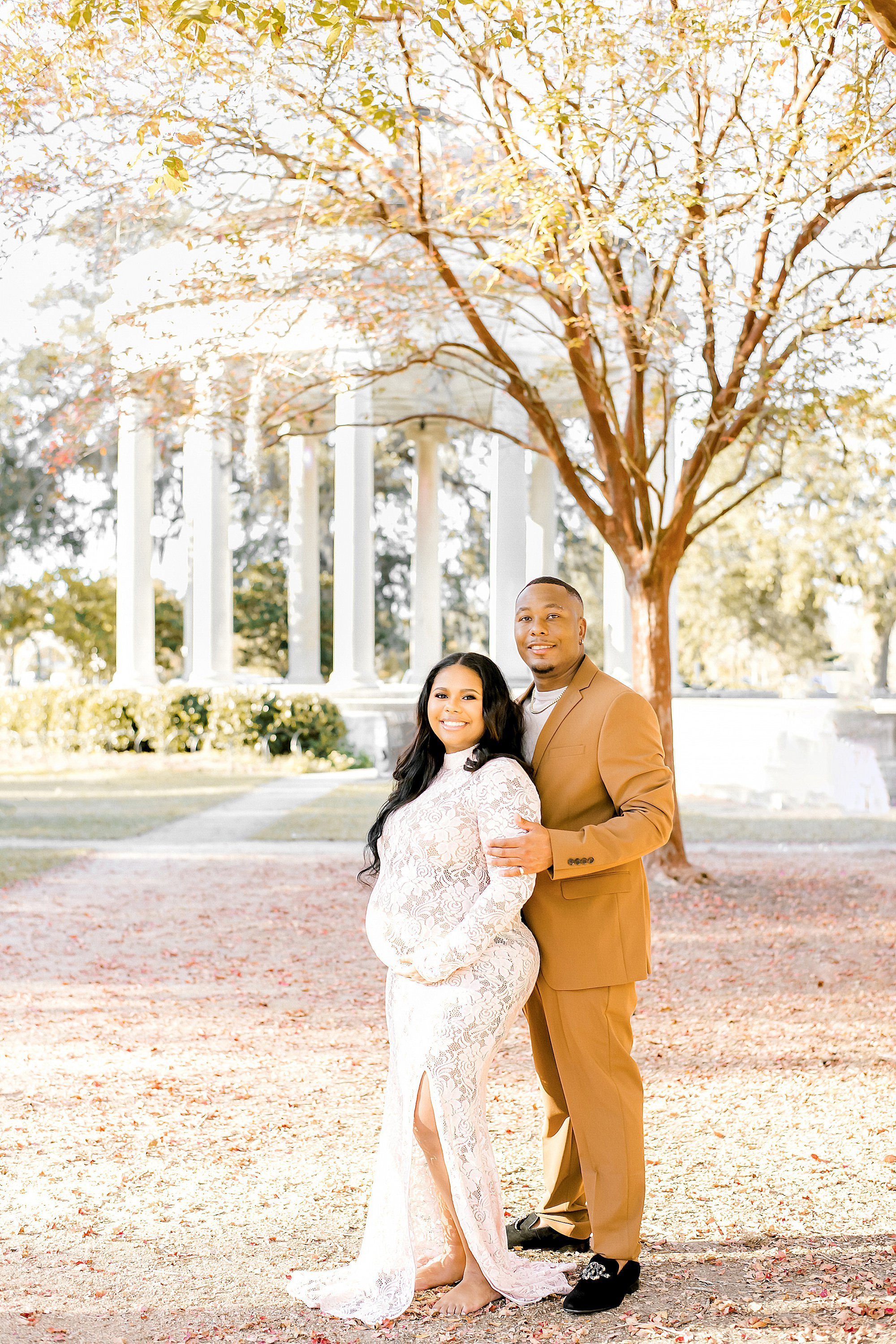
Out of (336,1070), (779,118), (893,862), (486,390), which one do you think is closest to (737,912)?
(893,862)

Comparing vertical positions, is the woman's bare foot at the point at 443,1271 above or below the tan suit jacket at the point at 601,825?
below

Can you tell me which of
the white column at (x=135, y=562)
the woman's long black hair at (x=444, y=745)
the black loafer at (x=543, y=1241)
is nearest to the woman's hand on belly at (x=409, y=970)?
the woman's long black hair at (x=444, y=745)

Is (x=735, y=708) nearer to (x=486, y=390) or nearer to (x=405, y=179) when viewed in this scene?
(x=486, y=390)

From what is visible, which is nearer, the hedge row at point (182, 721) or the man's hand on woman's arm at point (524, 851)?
the man's hand on woman's arm at point (524, 851)

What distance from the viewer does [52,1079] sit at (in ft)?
27.1

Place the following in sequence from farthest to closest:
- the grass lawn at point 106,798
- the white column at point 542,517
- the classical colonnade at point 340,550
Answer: the white column at point 542,517 < the classical colonnade at point 340,550 < the grass lawn at point 106,798

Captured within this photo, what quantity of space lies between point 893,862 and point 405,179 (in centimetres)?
1128

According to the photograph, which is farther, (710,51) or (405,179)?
(405,179)

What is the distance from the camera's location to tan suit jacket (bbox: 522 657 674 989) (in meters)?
4.94

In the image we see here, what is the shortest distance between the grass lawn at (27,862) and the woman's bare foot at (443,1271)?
1224 cm

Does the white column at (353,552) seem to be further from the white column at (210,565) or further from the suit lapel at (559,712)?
the suit lapel at (559,712)

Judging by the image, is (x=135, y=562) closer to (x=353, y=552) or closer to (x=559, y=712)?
(x=353, y=552)

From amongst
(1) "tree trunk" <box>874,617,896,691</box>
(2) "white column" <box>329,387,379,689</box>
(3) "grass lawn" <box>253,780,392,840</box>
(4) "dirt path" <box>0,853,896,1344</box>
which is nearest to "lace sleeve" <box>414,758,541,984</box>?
(4) "dirt path" <box>0,853,896,1344</box>

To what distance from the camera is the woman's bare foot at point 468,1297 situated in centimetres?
487
